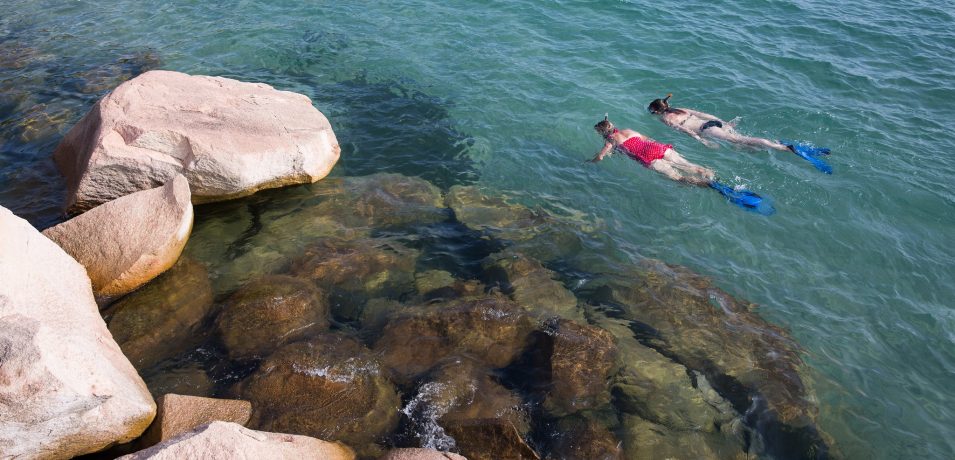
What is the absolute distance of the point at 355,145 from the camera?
1282 cm

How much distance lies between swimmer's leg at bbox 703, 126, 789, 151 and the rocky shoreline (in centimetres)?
489

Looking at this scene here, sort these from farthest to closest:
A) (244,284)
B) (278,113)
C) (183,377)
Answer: (278,113), (244,284), (183,377)

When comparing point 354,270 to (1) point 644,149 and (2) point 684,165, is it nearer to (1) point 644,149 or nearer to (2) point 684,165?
(1) point 644,149

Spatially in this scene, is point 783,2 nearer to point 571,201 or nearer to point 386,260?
point 571,201

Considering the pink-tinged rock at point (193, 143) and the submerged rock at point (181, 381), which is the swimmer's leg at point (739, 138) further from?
the submerged rock at point (181, 381)

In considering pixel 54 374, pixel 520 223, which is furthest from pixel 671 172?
pixel 54 374

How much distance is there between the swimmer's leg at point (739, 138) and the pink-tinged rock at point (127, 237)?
1124cm

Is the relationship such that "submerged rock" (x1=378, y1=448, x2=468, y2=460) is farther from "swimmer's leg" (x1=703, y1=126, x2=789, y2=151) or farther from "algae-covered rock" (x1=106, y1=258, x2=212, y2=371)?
"swimmer's leg" (x1=703, y1=126, x2=789, y2=151)

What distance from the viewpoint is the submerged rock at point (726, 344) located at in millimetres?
7441

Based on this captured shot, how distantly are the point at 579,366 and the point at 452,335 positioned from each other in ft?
5.67

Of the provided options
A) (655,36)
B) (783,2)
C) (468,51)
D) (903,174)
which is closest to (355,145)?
(468,51)

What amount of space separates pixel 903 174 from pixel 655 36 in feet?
27.5

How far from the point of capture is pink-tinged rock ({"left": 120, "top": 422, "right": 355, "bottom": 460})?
15.8ft

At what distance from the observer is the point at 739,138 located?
1323 cm
